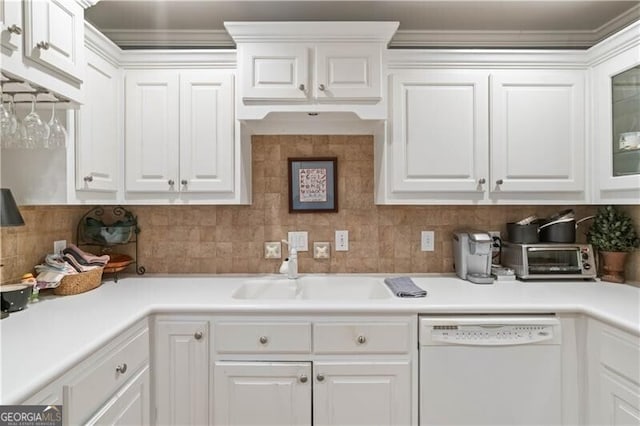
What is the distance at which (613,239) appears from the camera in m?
2.07

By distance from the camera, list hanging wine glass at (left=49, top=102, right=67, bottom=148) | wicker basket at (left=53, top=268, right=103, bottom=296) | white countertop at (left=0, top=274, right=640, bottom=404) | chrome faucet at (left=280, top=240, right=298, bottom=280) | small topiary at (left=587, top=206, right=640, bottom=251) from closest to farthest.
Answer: white countertop at (left=0, top=274, right=640, bottom=404)
hanging wine glass at (left=49, top=102, right=67, bottom=148)
wicker basket at (left=53, top=268, right=103, bottom=296)
small topiary at (left=587, top=206, right=640, bottom=251)
chrome faucet at (left=280, top=240, right=298, bottom=280)

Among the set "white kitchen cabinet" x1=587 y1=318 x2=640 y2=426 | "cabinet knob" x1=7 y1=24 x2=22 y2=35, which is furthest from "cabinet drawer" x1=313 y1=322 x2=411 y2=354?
"cabinet knob" x1=7 y1=24 x2=22 y2=35

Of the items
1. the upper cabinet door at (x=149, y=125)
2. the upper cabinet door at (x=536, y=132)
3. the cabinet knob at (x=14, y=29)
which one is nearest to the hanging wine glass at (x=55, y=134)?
the cabinet knob at (x=14, y=29)

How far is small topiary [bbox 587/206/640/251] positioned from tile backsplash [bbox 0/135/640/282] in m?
0.19

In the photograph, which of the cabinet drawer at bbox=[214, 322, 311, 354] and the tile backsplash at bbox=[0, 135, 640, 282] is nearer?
the cabinet drawer at bbox=[214, 322, 311, 354]

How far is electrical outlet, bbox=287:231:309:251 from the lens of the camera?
2.34 metres

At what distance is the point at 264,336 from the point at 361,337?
1.46ft

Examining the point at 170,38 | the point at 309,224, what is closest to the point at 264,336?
the point at 309,224

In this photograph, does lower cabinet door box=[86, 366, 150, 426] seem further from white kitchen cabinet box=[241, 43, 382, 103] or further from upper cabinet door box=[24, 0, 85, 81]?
white kitchen cabinet box=[241, 43, 382, 103]

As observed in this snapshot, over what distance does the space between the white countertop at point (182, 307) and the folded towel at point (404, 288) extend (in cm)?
5

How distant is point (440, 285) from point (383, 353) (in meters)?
0.59

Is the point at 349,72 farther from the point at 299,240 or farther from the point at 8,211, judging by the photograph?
the point at 8,211

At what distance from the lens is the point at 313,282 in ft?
7.43

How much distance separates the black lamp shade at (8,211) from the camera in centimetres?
144
